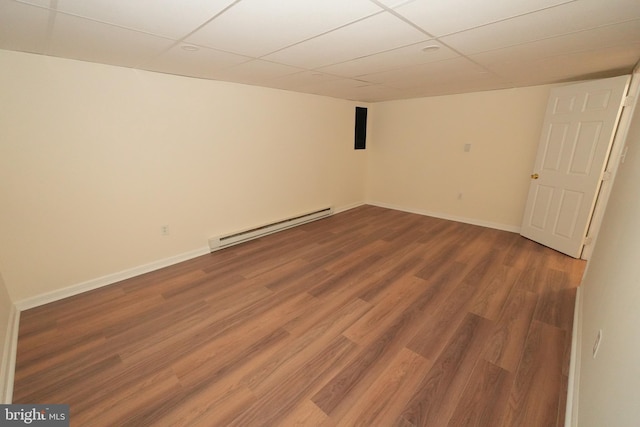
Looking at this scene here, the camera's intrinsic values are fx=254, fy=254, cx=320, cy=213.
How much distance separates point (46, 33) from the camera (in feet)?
5.32

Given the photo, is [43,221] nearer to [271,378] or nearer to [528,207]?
[271,378]

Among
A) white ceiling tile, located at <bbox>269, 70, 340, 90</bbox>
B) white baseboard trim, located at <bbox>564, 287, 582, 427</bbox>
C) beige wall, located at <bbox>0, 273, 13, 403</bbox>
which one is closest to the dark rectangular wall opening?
white ceiling tile, located at <bbox>269, 70, 340, 90</bbox>

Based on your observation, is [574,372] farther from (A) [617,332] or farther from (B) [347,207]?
(B) [347,207]

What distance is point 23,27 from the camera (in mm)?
1529

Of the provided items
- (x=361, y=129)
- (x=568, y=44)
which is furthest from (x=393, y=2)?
(x=361, y=129)

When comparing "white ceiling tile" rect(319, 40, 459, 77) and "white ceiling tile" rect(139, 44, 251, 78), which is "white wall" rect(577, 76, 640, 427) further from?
"white ceiling tile" rect(139, 44, 251, 78)

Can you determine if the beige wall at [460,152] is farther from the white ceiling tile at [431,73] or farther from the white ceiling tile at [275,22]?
the white ceiling tile at [275,22]

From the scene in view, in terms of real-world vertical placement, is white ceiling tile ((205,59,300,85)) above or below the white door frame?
above

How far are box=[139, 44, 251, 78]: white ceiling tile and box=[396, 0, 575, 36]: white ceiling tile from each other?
57.0 inches

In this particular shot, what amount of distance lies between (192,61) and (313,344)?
103 inches

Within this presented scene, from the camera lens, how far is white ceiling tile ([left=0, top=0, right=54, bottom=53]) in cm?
131

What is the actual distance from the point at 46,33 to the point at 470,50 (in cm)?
298

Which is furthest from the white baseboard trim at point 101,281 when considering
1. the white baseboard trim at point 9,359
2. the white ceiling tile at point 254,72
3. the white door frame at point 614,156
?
the white door frame at point 614,156

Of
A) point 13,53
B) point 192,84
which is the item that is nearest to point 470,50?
point 192,84
